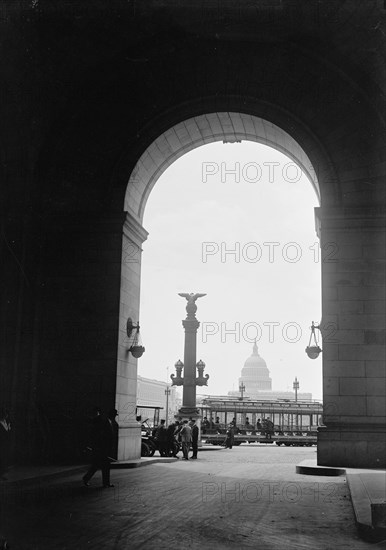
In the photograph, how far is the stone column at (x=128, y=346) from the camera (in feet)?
59.1

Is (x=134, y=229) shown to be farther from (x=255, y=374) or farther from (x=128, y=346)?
(x=255, y=374)

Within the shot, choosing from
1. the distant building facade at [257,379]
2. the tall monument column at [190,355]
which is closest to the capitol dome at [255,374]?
the distant building facade at [257,379]

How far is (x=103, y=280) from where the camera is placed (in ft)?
59.7

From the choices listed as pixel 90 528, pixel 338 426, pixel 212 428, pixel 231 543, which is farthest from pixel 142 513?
pixel 212 428

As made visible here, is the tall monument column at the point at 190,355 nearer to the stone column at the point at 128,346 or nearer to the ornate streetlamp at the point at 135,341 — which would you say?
the stone column at the point at 128,346

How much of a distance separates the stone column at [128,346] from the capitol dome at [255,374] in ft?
498

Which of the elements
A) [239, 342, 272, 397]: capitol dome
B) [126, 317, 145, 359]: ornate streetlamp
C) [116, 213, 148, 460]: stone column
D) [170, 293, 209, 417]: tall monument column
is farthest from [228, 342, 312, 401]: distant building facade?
[126, 317, 145, 359]: ornate streetlamp

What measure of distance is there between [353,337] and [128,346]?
20.0ft

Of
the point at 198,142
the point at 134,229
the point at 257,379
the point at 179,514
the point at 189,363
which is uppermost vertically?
the point at 257,379

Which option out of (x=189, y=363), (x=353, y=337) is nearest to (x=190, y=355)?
(x=189, y=363)

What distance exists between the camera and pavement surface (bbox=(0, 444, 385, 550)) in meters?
7.85

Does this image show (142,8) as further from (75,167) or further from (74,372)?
(74,372)

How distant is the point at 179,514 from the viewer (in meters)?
9.94

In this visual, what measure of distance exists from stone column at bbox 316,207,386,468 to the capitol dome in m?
154
